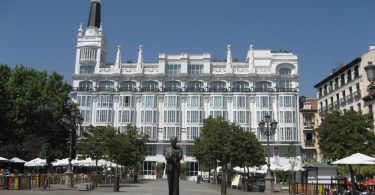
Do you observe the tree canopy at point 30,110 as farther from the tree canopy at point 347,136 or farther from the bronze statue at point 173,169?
the bronze statue at point 173,169

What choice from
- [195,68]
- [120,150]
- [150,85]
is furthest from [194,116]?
[120,150]

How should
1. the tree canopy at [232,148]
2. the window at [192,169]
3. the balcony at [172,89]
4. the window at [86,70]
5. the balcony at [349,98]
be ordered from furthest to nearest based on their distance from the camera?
the window at [86,70], the balcony at [172,89], the window at [192,169], the balcony at [349,98], the tree canopy at [232,148]

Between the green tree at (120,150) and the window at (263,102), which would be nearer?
the green tree at (120,150)

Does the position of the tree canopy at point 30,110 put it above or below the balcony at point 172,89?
below

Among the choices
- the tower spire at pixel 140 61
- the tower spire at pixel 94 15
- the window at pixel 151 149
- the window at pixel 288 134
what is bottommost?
the window at pixel 151 149

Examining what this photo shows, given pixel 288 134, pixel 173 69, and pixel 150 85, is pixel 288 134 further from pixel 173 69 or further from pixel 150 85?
pixel 150 85

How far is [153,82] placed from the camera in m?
83.3

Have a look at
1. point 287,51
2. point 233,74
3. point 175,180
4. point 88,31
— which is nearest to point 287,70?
point 287,51

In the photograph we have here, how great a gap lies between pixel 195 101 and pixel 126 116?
541 inches

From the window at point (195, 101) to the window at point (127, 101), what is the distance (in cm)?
1098

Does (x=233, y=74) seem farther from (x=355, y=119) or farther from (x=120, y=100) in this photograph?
(x=355, y=119)

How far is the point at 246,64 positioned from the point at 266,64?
4.06 meters

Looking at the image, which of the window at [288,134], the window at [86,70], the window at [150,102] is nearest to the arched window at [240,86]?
the window at [288,134]

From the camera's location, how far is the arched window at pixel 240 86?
82062 millimetres
